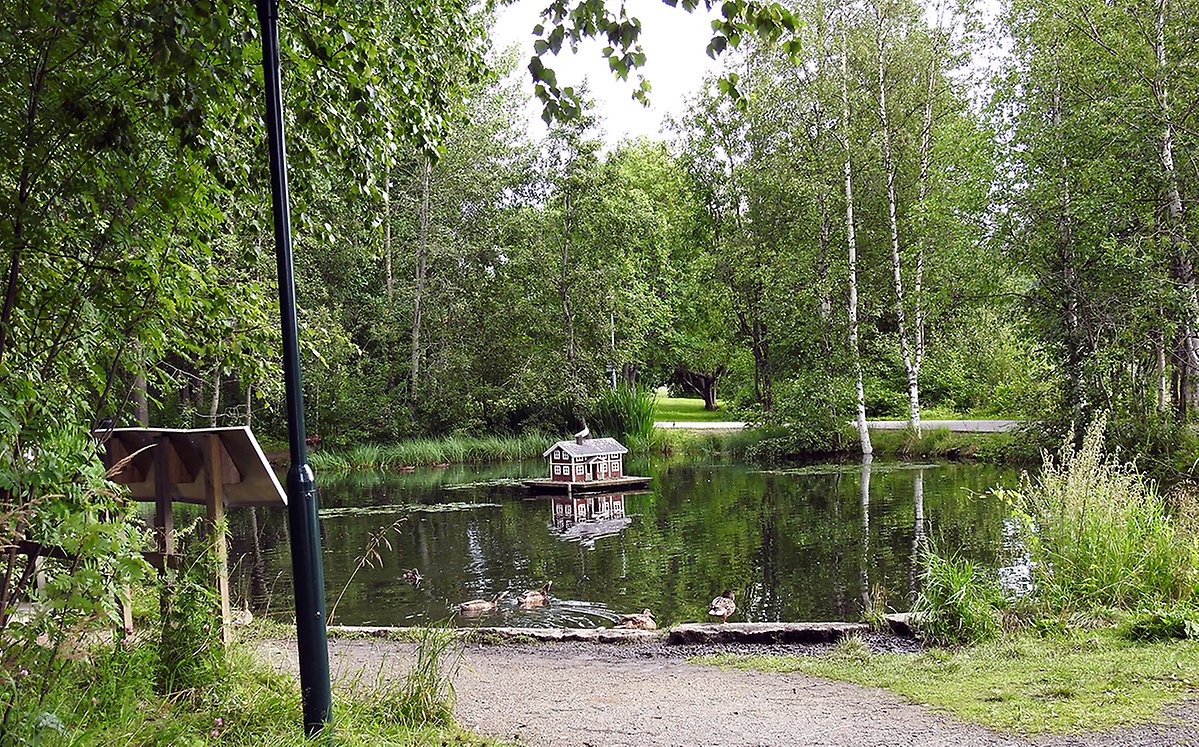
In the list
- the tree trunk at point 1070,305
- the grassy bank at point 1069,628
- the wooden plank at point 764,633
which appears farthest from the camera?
the tree trunk at point 1070,305

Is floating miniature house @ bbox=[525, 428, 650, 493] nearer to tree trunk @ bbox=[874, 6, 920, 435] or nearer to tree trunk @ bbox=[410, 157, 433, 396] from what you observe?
tree trunk @ bbox=[874, 6, 920, 435]

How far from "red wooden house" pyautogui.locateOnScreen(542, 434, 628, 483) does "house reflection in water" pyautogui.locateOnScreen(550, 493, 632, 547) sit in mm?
854

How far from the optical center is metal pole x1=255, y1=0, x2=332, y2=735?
11.3 feet

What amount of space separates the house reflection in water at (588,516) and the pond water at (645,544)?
0.14ft

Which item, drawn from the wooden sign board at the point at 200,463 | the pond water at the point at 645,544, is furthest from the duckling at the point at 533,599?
the wooden sign board at the point at 200,463

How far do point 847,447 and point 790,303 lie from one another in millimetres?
4522

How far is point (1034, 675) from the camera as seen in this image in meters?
5.72

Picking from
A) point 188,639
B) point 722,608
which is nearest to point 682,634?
point 722,608

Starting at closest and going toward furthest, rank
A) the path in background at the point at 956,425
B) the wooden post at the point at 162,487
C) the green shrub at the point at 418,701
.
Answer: the green shrub at the point at 418,701 → the wooden post at the point at 162,487 → the path in background at the point at 956,425

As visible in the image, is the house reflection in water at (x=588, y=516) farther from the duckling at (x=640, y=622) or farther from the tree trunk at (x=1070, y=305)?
the tree trunk at (x=1070, y=305)

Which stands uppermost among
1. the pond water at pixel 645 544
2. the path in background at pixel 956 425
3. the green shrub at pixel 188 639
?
the green shrub at pixel 188 639

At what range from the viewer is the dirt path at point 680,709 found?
4.72 metres

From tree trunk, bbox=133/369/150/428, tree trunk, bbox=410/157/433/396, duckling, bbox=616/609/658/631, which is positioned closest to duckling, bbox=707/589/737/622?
duckling, bbox=616/609/658/631

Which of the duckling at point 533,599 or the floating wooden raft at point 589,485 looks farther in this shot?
the floating wooden raft at point 589,485
